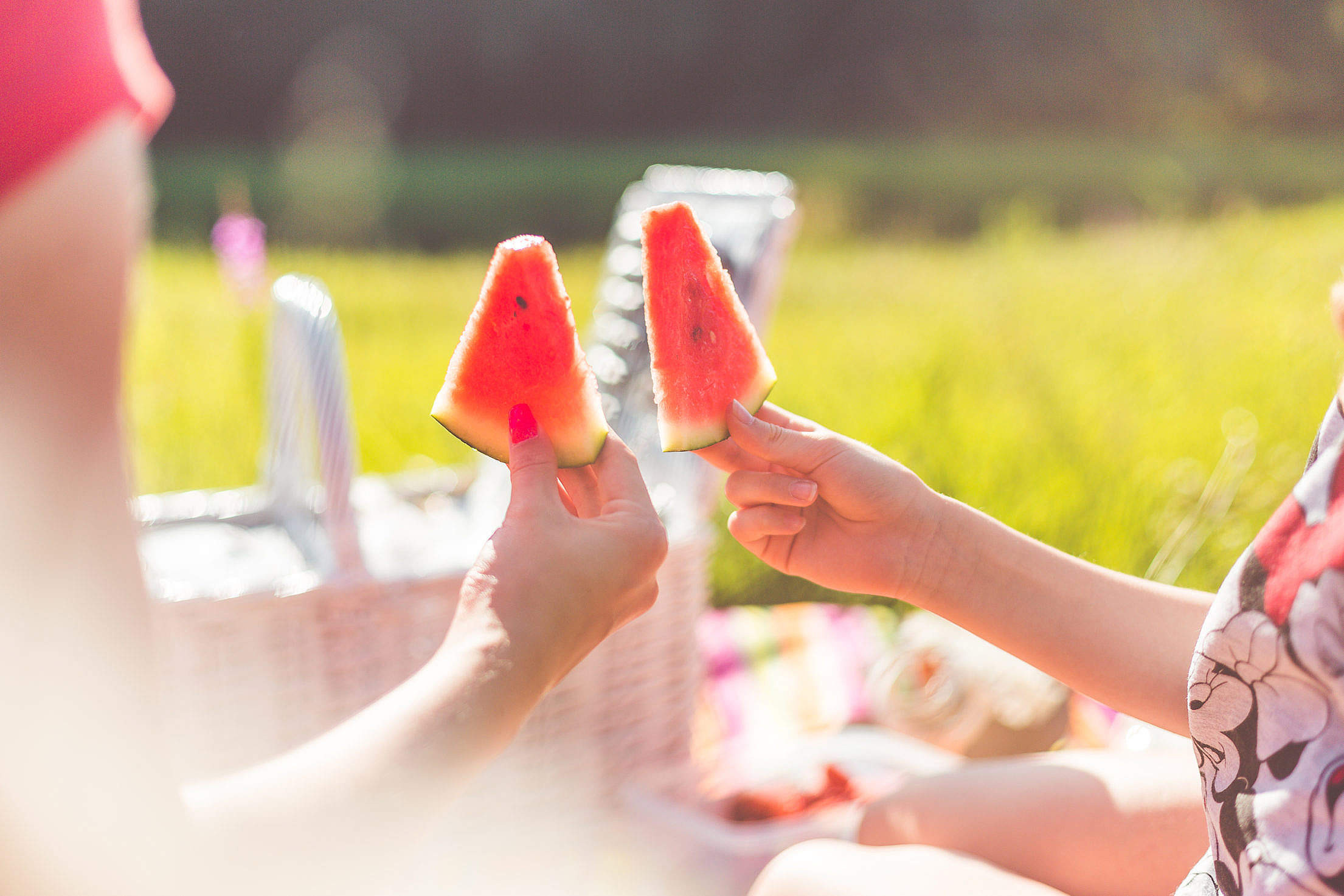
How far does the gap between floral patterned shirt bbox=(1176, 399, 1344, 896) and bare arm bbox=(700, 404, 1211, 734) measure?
1.11ft

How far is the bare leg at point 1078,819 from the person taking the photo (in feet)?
4.41

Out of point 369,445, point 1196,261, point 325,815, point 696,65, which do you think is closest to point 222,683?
point 325,815

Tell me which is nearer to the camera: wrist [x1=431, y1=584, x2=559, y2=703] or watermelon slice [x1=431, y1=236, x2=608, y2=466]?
wrist [x1=431, y1=584, x2=559, y2=703]

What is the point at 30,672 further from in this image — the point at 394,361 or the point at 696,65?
the point at 696,65

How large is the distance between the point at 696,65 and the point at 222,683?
31.8 feet

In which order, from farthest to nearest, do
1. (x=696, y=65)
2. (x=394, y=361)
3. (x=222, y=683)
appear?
1. (x=696, y=65)
2. (x=394, y=361)
3. (x=222, y=683)

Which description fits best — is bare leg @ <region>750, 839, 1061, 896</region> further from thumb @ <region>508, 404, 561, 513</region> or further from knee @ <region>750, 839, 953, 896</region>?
thumb @ <region>508, 404, 561, 513</region>

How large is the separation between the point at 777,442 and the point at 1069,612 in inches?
15.5

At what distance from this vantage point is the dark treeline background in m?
9.30

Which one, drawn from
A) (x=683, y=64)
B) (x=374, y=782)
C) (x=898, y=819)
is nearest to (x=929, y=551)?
(x=898, y=819)

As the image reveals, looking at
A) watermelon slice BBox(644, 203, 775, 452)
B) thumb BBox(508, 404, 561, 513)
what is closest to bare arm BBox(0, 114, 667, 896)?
thumb BBox(508, 404, 561, 513)

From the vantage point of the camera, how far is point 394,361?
5.05m

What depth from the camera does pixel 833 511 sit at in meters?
1.38

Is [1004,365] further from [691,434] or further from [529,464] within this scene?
[529,464]
